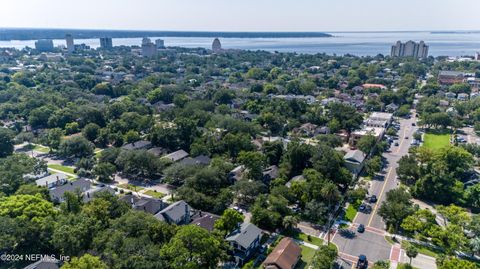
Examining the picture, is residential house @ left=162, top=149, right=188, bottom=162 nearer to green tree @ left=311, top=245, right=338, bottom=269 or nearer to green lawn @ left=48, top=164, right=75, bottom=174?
green lawn @ left=48, top=164, right=75, bottom=174

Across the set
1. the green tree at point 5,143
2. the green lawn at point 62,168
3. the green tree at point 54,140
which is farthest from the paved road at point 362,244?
the green tree at point 5,143

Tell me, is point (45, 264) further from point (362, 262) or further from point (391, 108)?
point (391, 108)

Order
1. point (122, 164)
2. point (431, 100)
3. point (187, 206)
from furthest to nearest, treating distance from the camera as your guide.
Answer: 1. point (431, 100)
2. point (122, 164)
3. point (187, 206)

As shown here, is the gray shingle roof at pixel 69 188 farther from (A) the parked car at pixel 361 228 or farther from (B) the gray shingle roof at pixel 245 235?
(A) the parked car at pixel 361 228

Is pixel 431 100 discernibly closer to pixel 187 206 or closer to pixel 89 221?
pixel 187 206

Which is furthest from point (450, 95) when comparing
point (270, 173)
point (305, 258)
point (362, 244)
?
point (305, 258)

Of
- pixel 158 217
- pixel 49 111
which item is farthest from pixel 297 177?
pixel 49 111

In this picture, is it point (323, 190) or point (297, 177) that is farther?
point (297, 177)
